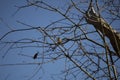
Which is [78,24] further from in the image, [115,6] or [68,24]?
[115,6]

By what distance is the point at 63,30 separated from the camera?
3482mm

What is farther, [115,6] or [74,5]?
[115,6]

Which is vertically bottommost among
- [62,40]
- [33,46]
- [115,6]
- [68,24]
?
[33,46]

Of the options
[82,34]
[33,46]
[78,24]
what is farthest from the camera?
[82,34]

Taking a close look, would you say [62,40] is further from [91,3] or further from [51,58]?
[91,3]

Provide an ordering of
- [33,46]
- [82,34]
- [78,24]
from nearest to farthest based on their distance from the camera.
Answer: [33,46] → [78,24] → [82,34]

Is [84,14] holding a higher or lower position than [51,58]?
higher

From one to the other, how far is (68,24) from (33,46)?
2.72 feet

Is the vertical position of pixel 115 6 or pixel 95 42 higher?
pixel 115 6

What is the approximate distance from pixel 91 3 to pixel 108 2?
41 cm

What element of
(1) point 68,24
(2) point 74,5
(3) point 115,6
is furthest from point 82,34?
(3) point 115,6

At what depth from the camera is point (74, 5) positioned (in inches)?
126

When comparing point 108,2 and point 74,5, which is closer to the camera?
point 74,5

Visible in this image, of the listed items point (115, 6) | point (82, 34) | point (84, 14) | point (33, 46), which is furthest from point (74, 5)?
point (33, 46)
